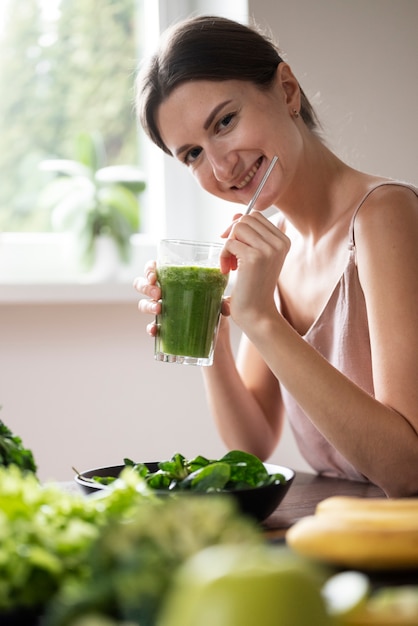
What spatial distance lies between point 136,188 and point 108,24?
24.0 inches

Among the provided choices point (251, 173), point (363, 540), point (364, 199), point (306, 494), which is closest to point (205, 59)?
point (251, 173)

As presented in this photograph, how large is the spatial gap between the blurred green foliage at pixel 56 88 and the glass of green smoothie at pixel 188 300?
1.71 metres

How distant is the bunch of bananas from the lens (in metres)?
0.82

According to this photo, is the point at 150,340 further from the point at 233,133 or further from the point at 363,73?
the point at 233,133

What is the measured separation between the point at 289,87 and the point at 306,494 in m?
0.90

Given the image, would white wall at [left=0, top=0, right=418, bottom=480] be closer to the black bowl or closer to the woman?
the woman

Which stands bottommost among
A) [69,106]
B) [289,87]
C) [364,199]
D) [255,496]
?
[255,496]

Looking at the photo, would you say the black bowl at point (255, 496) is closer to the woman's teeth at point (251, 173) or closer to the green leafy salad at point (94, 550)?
the green leafy salad at point (94, 550)

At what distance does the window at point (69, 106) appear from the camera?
3.20 m

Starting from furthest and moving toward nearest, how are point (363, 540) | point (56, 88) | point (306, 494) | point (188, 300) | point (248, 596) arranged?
point (56, 88) < point (188, 300) < point (306, 494) < point (363, 540) < point (248, 596)

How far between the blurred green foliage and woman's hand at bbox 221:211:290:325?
1.82 metres

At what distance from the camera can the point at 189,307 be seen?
5.34 feet

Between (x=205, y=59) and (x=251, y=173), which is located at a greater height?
(x=205, y=59)

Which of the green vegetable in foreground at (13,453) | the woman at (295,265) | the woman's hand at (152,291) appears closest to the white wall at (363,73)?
the woman at (295,265)
